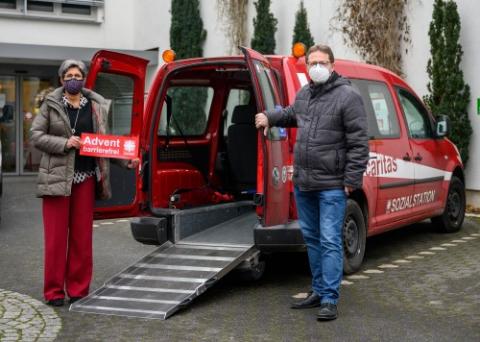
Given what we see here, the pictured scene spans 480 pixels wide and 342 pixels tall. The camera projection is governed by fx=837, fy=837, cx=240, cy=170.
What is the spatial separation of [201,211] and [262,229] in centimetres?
114

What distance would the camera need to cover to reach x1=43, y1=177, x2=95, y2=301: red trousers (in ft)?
21.0

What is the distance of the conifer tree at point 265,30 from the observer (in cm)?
1669

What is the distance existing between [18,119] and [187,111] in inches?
542

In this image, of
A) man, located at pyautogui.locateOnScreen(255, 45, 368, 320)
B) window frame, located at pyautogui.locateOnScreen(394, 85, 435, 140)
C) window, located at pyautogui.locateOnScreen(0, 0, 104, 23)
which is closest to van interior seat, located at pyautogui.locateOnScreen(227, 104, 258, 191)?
window frame, located at pyautogui.locateOnScreen(394, 85, 435, 140)

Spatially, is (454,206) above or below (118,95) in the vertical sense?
below

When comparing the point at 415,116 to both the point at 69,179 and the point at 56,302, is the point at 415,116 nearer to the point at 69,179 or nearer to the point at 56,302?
the point at 69,179

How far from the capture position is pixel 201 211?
25.5 ft

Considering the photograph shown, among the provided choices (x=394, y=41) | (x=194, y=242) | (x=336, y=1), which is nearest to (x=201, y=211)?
(x=194, y=242)

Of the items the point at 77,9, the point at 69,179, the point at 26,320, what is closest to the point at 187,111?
the point at 69,179

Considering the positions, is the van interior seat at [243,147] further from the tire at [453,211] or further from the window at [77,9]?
the window at [77,9]

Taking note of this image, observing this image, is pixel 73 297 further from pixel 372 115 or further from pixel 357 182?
pixel 372 115

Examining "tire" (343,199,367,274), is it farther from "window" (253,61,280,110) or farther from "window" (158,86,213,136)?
"window" (158,86,213,136)

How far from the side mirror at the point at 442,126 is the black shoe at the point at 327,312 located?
12.6 ft

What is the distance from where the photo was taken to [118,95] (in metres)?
7.25
